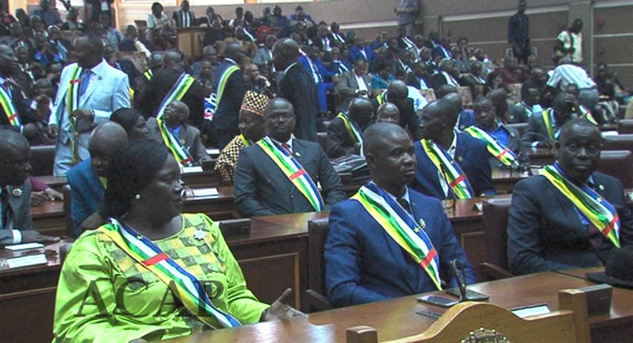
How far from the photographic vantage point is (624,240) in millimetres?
3916

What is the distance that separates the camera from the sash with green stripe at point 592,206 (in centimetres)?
377

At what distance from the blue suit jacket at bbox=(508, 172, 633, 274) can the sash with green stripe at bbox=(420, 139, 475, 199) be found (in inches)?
65.3

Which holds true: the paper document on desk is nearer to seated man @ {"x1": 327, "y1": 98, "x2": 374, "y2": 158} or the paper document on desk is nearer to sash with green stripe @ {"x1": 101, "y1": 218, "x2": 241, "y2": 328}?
sash with green stripe @ {"x1": 101, "y1": 218, "x2": 241, "y2": 328}

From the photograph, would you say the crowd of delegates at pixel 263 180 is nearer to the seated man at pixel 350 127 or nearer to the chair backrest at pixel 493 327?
the seated man at pixel 350 127

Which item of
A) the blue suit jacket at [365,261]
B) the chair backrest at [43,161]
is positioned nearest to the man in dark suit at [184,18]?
the chair backrest at [43,161]

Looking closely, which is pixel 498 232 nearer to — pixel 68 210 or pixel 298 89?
pixel 68 210

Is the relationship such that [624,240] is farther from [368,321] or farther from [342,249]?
[368,321]

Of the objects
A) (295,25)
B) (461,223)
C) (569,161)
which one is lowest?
(461,223)

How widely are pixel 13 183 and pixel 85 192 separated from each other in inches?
16.2

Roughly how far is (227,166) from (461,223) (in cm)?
232

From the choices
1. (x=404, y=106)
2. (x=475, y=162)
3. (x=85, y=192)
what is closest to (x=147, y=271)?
(x=85, y=192)

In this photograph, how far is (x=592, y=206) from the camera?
378 centimetres

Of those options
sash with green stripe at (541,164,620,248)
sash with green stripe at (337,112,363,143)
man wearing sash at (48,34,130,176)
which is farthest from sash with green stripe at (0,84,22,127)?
sash with green stripe at (541,164,620,248)

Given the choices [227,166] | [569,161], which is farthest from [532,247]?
[227,166]
